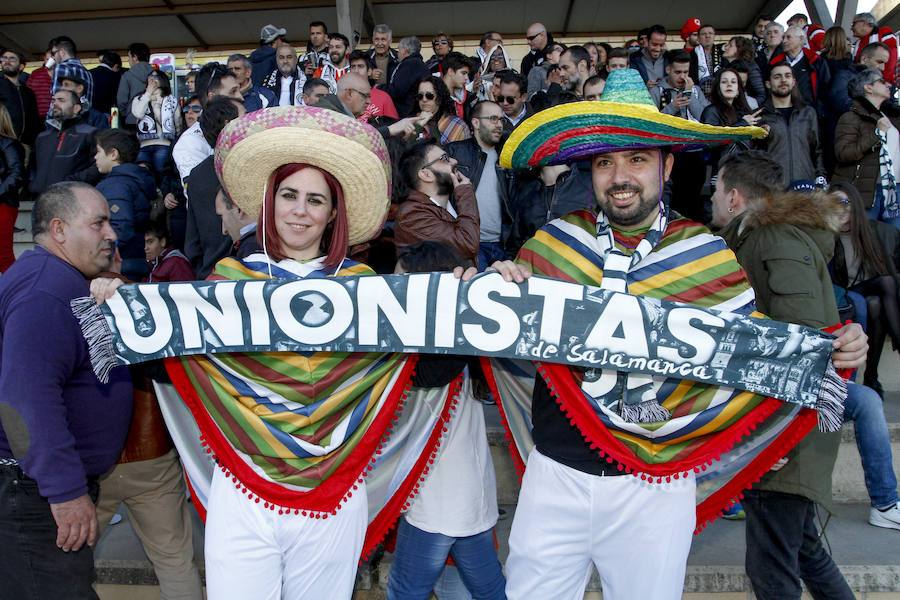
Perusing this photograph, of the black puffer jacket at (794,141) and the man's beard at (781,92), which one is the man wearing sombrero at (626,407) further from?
the man's beard at (781,92)

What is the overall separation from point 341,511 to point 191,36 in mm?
14078

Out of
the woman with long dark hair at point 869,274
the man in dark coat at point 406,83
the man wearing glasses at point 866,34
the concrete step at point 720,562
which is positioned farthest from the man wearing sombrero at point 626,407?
the man wearing glasses at point 866,34

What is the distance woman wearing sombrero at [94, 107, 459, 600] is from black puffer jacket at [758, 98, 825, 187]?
524 centimetres

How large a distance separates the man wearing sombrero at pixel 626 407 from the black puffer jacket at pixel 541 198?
2510mm

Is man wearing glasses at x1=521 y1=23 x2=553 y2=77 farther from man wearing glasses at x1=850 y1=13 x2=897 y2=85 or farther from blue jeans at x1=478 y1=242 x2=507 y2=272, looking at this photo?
blue jeans at x1=478 y1=242 x2=507 y2=272

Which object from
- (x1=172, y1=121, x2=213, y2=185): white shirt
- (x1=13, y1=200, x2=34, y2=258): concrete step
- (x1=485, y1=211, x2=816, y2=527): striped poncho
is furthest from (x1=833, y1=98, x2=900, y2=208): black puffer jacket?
(x1=13, y1=200, x2=34, y2=258): concrete step

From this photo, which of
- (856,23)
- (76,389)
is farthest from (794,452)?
(856,23)

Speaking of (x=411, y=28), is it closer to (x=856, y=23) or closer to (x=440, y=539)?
(x=856, y=23)

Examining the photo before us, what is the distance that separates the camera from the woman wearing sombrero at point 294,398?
2.37 metres

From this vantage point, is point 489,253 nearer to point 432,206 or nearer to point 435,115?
point 432,206

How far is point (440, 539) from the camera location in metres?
3.01

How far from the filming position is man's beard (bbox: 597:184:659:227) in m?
2.56

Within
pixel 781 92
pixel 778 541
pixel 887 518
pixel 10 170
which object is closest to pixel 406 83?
pixel 781 92

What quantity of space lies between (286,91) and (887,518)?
7267mm
